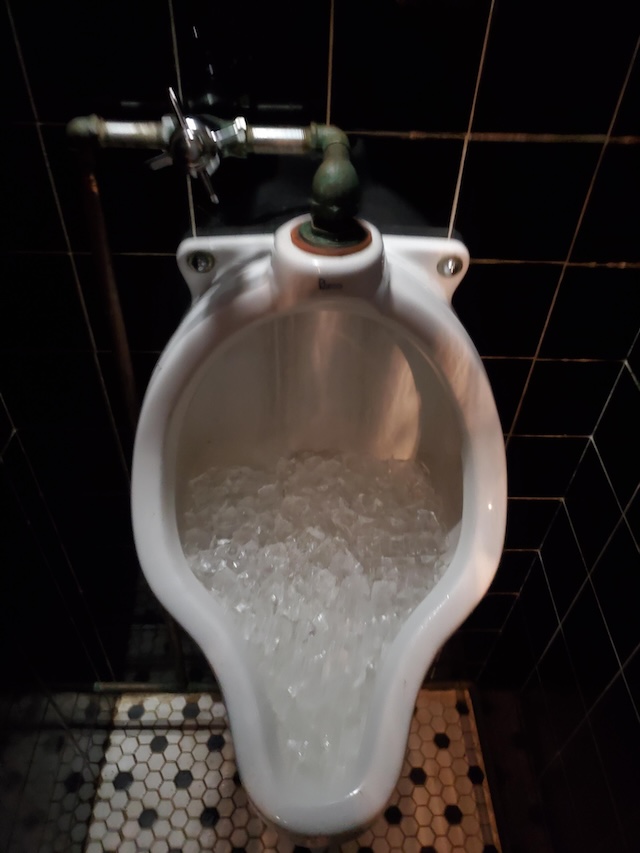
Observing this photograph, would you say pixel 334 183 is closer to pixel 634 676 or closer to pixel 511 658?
pixel 634 676

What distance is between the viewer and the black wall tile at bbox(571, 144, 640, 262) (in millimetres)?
746

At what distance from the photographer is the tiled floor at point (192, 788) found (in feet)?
3.66

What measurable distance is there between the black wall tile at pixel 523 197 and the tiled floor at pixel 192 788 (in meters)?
0.93

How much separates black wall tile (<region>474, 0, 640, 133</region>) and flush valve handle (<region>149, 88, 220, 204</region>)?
1.00ft

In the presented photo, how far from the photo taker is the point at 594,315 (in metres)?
0.87

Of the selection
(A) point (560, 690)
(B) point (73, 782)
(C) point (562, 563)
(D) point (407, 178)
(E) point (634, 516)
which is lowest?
(B) point (73, 782)

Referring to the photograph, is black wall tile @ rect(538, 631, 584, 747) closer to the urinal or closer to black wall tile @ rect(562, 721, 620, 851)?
black wall tile @ rect(562, 721, 620, 851)

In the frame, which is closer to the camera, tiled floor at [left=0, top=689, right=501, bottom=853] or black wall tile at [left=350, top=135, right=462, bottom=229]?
black wall tile at [left=350, top=135, right=462, bottom=229]

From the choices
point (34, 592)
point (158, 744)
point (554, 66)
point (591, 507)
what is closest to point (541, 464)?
point (591, 507)

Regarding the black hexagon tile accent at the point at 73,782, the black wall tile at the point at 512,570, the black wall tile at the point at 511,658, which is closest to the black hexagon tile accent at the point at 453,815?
the black wall tile at the point at 511,658

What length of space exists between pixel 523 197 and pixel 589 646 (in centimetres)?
62

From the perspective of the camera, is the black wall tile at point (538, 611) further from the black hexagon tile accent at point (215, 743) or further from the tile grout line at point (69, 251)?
the tile grout line at point (69, 251)

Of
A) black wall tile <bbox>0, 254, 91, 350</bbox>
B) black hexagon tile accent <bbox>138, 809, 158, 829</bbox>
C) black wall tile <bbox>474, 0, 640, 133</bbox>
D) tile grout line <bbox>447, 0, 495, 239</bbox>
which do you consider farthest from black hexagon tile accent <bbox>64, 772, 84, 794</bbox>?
black wall tile <bbox>474, 0, 640, 133</bbox>

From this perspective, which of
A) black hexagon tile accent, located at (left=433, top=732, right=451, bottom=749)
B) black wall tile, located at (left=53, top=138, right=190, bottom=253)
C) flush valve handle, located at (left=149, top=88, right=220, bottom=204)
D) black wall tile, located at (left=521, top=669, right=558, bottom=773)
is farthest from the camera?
black hexagon tile accent, located at (left=433, top=732, right=451, bottom=749)
